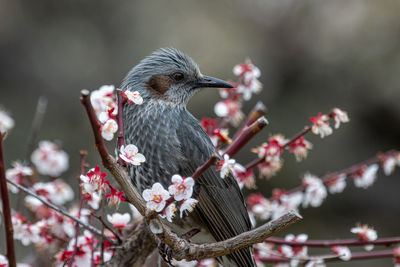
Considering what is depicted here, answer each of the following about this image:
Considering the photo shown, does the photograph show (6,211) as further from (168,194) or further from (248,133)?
(248,133)

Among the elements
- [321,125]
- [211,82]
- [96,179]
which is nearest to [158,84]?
[211,82]

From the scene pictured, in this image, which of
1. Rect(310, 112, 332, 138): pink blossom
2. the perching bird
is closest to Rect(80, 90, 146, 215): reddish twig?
the perching bird

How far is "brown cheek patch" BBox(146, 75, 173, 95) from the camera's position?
2836 millimetres

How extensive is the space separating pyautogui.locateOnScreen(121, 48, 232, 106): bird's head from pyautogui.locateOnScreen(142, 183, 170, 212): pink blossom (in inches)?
50.4

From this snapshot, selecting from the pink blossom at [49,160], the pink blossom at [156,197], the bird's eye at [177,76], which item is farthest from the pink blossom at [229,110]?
the pink blossom at [156,197]

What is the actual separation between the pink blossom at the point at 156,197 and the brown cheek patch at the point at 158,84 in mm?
1342

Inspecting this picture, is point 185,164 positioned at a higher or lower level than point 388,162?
lower

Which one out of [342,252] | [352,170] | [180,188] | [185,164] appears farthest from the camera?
[352,170]

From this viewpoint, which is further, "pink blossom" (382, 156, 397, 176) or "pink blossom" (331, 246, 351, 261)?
"pink blossom" (382, 156, 397, 176)

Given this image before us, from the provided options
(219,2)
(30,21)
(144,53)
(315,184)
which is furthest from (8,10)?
(315,184)

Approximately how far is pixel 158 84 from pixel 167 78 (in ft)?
0.24

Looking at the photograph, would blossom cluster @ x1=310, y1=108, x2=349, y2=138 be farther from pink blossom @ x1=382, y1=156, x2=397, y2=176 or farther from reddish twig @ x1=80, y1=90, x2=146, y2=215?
reddish twig @ x1=80, y1=90, x2=146, y2=215

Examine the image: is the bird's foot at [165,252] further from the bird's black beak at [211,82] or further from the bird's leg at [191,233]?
the bird's black beak at [211,82]

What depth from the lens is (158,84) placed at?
284cm
